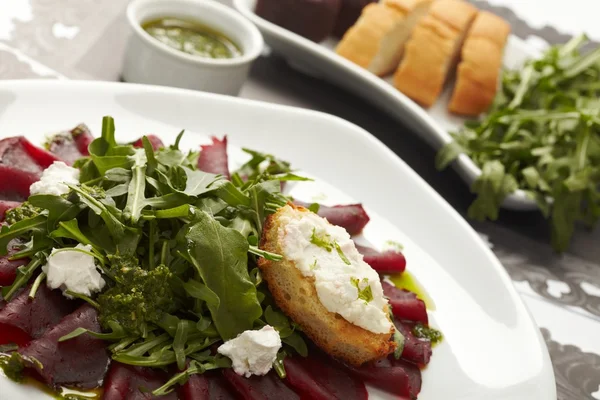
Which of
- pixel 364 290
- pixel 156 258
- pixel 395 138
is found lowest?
pixel 395 138

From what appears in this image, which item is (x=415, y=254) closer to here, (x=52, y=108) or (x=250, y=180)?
(x=250, y=180)

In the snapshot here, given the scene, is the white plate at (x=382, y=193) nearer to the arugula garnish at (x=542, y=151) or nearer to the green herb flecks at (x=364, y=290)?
the green herb flecks at (x=364, y=290)

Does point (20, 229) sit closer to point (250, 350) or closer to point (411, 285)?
point (250, 350)

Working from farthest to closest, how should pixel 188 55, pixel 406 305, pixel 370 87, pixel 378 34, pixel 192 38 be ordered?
pixel 378 34 → pixel 370 87 → pixel 192 38 → pixel 188 55 → pixel 406 305

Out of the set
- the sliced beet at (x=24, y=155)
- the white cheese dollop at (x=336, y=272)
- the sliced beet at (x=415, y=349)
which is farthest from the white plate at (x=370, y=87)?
the sliced beet at (x=24, y=155)

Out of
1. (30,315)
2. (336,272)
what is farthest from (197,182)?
(30,315)

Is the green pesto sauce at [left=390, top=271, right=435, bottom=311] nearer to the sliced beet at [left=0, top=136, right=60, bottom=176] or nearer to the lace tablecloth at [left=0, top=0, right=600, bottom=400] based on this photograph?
the lace tablecloth at [left=0, top=0, right=600, bottom=400]

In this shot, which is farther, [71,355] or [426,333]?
[426,333]
